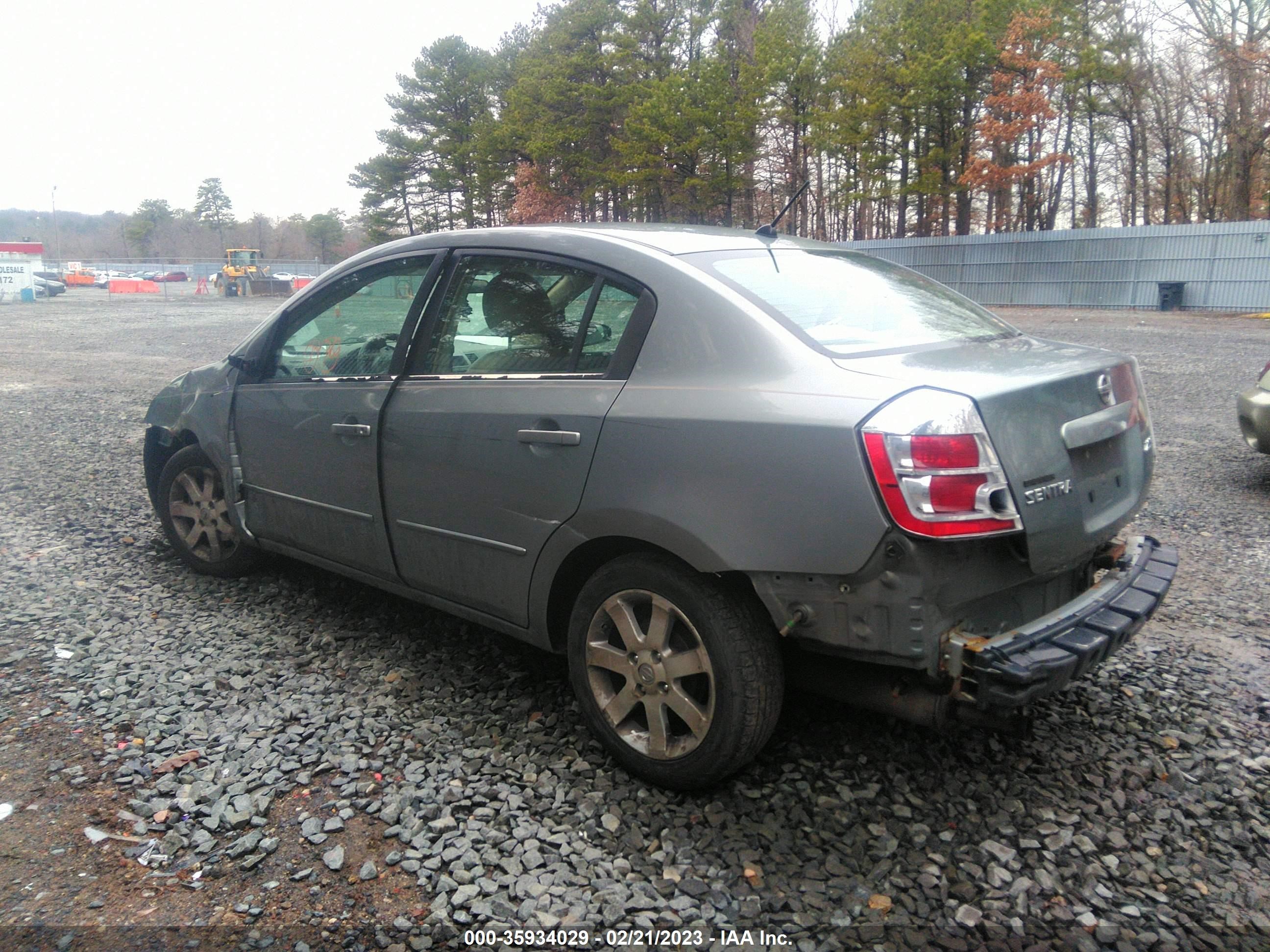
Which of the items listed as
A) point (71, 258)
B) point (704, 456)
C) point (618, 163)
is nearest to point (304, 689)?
point (704, 456)

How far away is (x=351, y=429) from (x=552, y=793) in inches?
64.8

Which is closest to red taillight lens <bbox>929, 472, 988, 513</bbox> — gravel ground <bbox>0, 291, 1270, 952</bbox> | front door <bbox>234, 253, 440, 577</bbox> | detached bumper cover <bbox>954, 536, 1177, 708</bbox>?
detached bumper cover <bbox>954, 536, 1177, 708</bbox>

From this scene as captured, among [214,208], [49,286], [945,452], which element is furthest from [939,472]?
[214,208]

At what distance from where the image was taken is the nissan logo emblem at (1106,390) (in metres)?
2.79

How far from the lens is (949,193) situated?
3759 cm

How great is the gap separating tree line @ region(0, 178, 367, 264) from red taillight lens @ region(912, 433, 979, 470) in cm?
9899

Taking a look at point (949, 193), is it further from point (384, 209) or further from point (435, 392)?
point (435, 392)

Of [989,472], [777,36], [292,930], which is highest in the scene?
[777,36]

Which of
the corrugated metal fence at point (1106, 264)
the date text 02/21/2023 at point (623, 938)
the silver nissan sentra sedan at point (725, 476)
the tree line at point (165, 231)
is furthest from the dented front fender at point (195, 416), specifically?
the tree line at point (165, 231)

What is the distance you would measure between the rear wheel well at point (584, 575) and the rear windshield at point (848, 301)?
28.6 inches

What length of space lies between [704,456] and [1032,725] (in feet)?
5.05

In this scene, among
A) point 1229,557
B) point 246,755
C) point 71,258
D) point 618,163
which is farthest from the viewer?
point 71,258

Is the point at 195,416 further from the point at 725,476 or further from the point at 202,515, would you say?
the point at 725,476

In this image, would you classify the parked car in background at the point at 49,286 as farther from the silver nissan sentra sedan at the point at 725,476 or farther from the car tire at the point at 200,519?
the silver nissan sentra sedan at the point at 725,476
